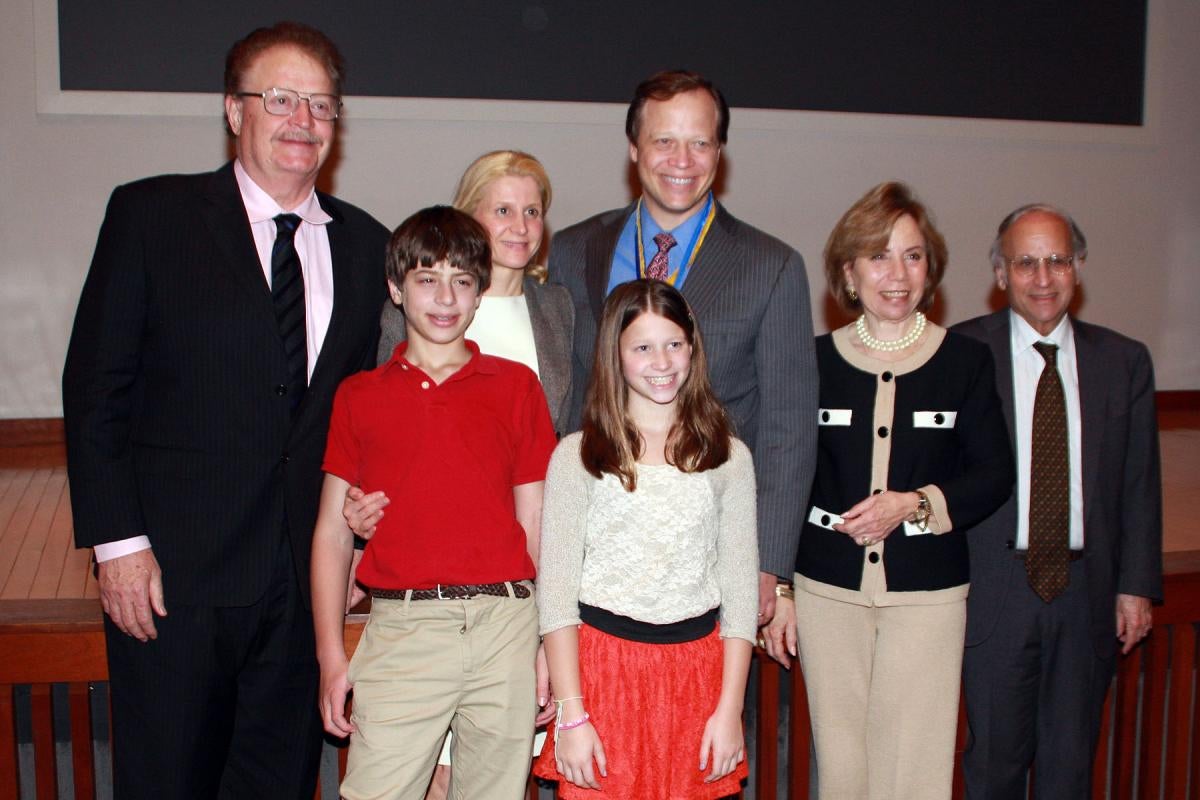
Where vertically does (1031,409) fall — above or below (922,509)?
above

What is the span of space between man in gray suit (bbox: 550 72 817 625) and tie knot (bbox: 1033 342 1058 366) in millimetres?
636

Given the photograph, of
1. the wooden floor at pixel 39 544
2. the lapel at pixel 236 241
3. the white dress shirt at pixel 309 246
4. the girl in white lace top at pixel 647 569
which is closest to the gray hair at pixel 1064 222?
the girl in white lace top at pixel 647 569

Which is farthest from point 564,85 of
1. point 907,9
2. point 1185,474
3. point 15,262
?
point 1185,474

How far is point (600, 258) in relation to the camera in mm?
2436

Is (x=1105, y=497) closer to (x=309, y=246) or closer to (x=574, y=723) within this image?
(x=574, y=723)

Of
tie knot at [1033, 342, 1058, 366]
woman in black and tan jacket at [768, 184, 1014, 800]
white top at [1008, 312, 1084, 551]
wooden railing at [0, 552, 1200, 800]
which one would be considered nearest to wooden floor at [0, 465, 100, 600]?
wooden railing at [0, 552, 1200, 800]

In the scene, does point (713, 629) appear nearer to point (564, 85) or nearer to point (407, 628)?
point (407, 628)

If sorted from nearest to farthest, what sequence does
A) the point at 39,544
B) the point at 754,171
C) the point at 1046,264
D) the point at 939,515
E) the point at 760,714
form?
1. the point at 939,515
2. the point at 1046,264
3. the point at 760,714
4. the point at 39,544
5. the point at 754,171

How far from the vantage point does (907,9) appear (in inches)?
262

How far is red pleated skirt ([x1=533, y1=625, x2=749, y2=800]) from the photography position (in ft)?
6.77

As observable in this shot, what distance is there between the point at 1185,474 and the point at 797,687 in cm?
385

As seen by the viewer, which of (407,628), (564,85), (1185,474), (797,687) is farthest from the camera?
(564,85)

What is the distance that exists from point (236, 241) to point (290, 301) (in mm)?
153

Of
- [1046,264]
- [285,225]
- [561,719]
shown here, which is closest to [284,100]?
[285,225]
